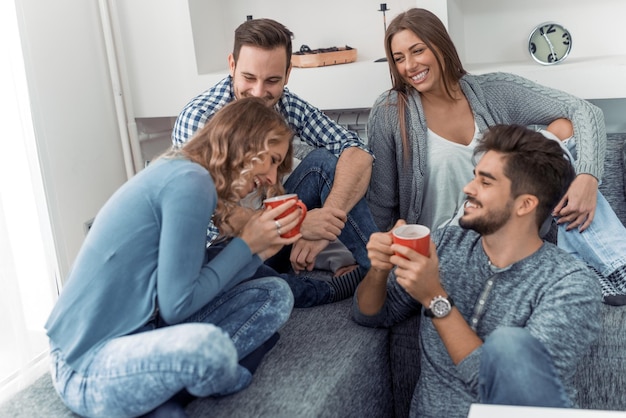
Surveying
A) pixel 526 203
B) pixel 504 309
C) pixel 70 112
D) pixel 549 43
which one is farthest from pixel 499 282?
Result: pixel 70 112

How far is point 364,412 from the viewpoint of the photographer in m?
1.80

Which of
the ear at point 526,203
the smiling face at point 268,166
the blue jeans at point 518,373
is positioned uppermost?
the smiling face at point 268,166

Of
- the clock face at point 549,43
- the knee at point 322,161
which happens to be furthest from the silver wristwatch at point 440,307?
the clock face at point 549,43

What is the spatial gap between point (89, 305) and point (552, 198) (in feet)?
3.30

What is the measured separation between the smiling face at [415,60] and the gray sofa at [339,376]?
28.9 inches

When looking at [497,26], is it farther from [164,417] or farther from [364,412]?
[164,417]

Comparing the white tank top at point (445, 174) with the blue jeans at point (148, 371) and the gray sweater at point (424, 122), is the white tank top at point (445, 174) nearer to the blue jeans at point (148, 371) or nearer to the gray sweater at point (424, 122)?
the gray sweater at point (424, 122)

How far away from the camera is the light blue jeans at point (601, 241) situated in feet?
6.57

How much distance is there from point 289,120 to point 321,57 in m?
0.62

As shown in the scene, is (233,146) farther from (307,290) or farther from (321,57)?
(321,57)

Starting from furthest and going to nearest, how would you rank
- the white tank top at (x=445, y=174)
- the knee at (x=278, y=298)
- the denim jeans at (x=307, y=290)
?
the white tank top at (x=445, y=174) < the denim jeans at (x=307, y=290) < the knee at (x=278, y=298)

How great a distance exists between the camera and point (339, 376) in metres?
1.73

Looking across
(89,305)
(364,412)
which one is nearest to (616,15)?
(364,412)

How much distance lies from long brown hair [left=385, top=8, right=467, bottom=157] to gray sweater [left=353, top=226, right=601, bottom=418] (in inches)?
26.0
